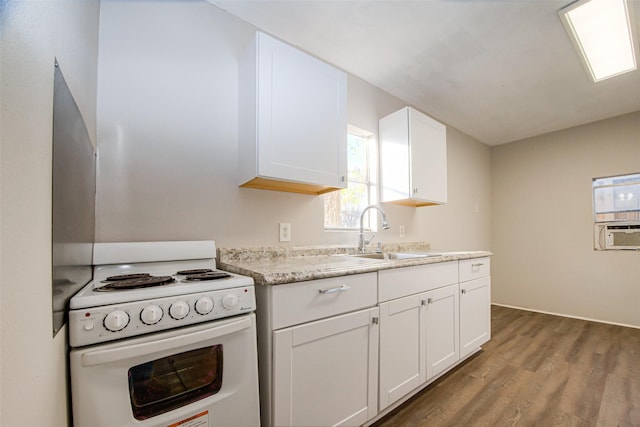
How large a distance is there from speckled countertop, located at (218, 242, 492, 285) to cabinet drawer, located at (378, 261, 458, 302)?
0.14ft

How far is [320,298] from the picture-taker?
3.97ft

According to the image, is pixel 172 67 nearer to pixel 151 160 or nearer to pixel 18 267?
pixel 151 160

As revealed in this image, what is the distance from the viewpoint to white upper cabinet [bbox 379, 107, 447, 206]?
7.75 feet

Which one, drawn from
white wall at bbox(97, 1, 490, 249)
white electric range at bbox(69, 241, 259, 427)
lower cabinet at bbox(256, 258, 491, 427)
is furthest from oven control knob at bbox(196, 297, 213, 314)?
white wall at bbox(97, 1, 490, 249)

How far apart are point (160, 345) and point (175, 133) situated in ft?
3.59

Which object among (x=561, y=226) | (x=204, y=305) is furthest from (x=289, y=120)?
(x=561, y=226)

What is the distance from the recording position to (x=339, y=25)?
1816 millimetres

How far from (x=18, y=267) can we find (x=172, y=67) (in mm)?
1375

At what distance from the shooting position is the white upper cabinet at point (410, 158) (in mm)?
2361

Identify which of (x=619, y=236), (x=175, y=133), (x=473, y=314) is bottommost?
(x=473, y=314)

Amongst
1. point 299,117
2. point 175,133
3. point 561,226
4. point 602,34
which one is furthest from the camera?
point 561,226

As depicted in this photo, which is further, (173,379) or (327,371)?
(327,371)

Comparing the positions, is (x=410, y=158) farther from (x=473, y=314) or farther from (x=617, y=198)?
(x=617, y=198)

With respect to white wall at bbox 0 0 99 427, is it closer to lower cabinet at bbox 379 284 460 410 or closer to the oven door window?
the oven door window
